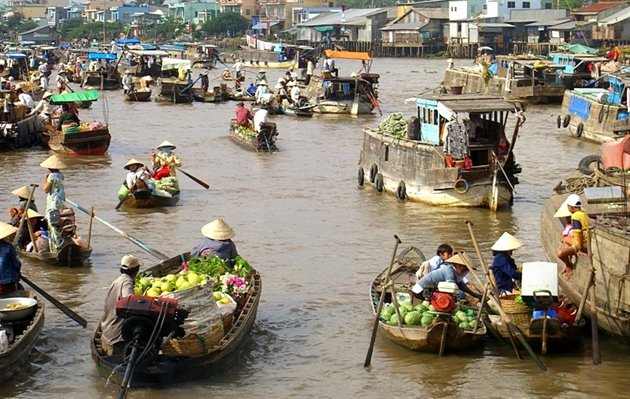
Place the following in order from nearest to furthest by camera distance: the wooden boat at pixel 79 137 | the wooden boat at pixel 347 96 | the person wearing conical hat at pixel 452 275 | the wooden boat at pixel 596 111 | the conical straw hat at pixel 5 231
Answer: the conical straw hat at pixel 5 231
the person wearing conical hat at pixel 452 275
the wooden boat at pixel 79 137
the wooden boat at pixel 596 111
the wooden boat at pixel 347 96

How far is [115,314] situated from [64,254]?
4.81 m

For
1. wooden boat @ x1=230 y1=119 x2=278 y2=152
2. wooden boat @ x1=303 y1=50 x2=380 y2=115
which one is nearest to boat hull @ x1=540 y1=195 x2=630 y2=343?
wooden boat @ x1=230 y1=119 x2=278 y2=152

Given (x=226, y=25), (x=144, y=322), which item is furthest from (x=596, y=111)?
(x=226, y=25)

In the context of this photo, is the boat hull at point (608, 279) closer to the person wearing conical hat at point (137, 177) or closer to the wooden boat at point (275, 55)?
the person wearing conical hat at point (137, 177)

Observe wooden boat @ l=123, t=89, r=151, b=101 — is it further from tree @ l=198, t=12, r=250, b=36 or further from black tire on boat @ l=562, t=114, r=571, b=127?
tree @ l=198, t=12, r=250, b=36

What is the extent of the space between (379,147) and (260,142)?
21.3 feet

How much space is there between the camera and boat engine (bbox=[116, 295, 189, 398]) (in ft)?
31.0

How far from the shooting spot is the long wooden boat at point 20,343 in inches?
401

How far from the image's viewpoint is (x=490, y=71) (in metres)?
41.3

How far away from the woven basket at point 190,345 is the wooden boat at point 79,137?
15669 mm

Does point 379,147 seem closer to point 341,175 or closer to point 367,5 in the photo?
point 341,175

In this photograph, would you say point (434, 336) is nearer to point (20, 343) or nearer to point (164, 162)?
point (20, 343)

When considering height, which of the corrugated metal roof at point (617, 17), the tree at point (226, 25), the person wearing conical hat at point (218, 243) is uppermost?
the tree at point (226, 25)

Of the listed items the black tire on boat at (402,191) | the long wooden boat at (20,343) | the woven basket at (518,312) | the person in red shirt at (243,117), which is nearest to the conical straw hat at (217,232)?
the long wooden boat at (20,343)
